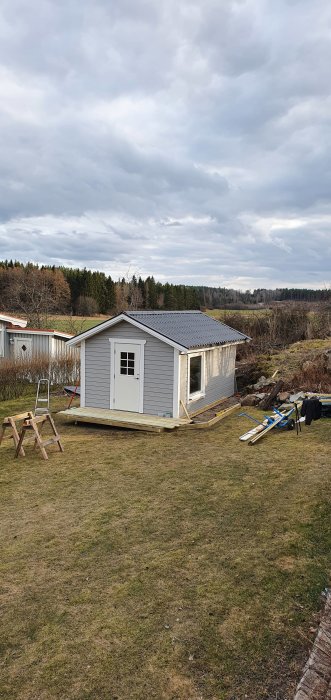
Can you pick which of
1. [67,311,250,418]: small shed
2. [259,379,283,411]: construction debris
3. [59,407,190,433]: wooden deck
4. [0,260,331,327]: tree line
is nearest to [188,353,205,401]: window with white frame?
[67,311,250,418]: small shed

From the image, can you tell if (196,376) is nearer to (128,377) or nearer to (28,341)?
(128,377)

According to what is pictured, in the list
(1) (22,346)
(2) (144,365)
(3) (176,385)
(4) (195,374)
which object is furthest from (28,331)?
(3) (176,385)

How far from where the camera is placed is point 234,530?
21.3 feet

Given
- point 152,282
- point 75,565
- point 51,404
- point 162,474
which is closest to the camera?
point 75,565

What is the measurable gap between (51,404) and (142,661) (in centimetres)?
1409

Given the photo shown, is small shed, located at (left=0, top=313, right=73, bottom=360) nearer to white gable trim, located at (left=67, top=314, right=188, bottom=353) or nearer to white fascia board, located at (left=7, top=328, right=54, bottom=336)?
white fascia board, located at (left=7, top=328, right=54, bottom=336)

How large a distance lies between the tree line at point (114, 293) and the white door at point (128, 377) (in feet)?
127

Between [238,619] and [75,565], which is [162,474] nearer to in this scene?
[75,565]

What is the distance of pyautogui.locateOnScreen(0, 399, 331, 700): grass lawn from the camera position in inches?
154

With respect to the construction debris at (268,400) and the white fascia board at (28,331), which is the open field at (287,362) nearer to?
the construction debris at (268,400)

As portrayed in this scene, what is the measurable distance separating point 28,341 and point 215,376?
1226 centimetres

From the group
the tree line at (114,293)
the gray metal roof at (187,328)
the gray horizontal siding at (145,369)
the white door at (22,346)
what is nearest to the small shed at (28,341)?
the white door at (22,346)

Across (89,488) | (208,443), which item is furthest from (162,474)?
(208,443)

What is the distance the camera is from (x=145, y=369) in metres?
13.7
